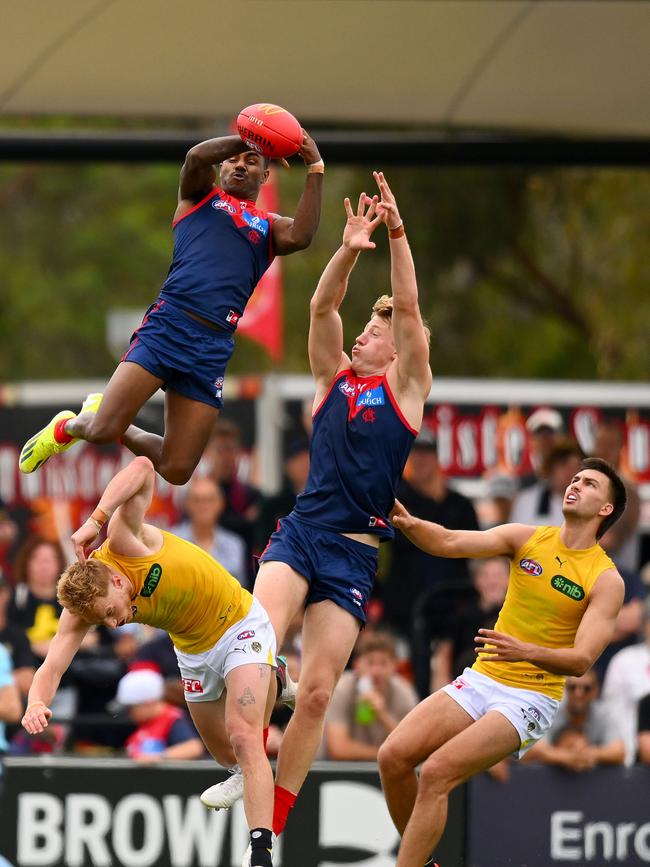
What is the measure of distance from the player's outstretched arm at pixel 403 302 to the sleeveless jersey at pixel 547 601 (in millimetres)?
1174

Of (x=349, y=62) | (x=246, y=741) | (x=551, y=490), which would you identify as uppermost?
(x=349, y=62)

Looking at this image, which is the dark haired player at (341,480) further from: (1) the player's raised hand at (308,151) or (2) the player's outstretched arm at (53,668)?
(2) the player's outstretched arm at (53,668)

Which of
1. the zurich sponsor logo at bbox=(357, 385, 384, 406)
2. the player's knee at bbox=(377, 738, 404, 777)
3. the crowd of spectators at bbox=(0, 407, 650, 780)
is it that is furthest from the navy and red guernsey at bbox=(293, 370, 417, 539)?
the crowd of spectators at bbox=(0, 407, 650, 780)

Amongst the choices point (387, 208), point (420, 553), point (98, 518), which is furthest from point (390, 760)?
point (420, 553)

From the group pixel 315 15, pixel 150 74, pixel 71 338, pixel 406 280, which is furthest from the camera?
pixel 71 338

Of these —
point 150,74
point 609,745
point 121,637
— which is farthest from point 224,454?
point 609,745

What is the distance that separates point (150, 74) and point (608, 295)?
1174 cm

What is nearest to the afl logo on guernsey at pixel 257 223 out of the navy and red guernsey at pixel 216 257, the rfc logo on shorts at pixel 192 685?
the navy and red guernsey at pixel 216 257

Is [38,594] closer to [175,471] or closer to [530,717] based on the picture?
[175,471]

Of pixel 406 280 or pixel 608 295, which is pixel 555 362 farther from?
pixel 406 280

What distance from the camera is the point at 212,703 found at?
8570 mm

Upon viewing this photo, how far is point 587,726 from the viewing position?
36.1 ft

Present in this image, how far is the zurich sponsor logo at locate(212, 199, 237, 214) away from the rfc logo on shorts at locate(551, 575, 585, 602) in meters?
2.55

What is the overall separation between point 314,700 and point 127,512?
1.38 metres
